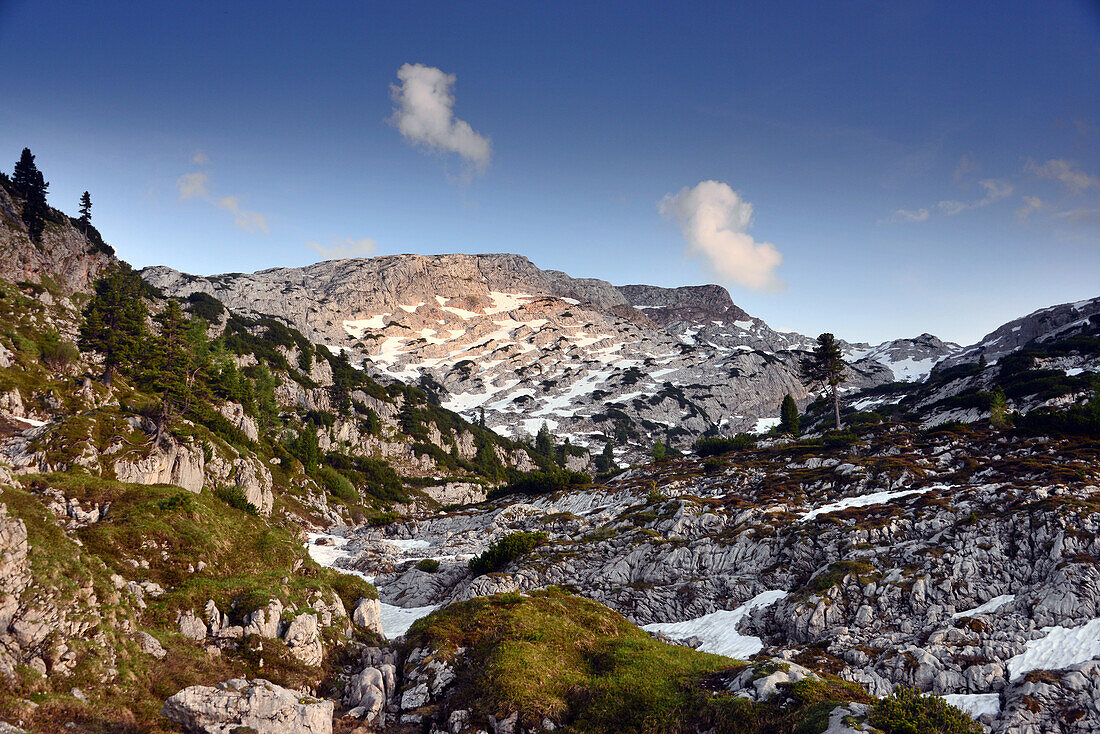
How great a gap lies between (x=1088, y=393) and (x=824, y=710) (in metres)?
102

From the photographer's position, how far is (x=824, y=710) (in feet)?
48.9

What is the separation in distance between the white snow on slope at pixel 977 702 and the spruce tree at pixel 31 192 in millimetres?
142656

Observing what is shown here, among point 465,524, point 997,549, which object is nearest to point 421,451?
point 465,524

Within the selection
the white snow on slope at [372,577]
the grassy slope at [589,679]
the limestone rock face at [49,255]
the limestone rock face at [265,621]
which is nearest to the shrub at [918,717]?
the grassy slope at [589,679]

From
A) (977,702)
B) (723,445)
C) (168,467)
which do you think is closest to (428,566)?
(168,467)

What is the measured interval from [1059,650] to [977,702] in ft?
20.8

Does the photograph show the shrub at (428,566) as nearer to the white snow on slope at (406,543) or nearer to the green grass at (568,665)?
the white snow on slope at (406,543)

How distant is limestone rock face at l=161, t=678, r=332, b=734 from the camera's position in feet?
46.3

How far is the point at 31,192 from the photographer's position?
103 meters

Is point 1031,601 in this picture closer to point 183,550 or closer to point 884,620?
point 884,620

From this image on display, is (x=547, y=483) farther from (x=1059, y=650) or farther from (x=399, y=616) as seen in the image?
(x=1059, y=650)

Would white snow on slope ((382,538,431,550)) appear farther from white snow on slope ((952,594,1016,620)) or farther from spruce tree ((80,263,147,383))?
white snow on slope ((952,594,1016,620))

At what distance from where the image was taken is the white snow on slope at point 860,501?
48.0 metres

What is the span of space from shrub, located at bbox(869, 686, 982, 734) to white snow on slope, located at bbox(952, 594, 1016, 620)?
18.9m
